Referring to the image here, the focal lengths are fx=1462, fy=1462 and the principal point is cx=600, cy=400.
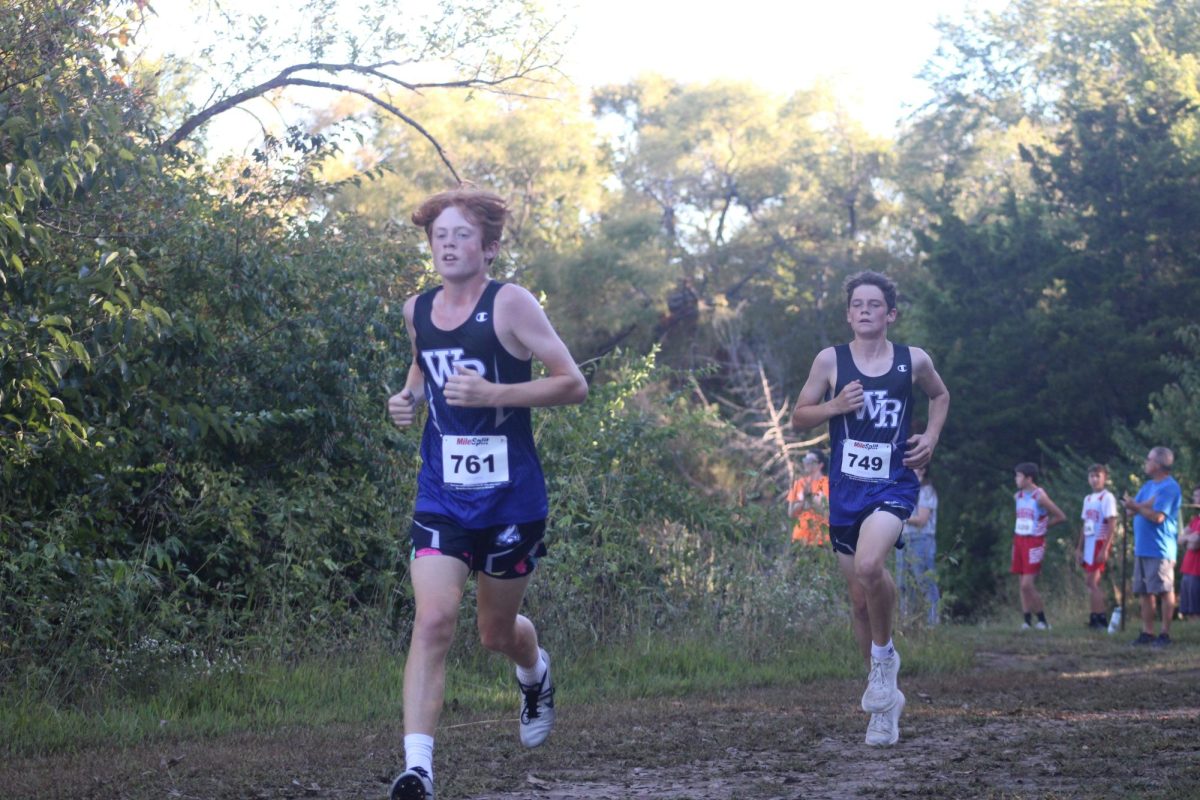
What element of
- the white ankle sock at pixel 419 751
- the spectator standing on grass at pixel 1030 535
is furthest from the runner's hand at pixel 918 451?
the spectator standing on grass at pixel 1030 535

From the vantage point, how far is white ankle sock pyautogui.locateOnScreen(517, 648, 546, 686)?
6656 mm

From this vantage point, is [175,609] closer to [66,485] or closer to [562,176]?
[66,485]

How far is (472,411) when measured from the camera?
220 inches

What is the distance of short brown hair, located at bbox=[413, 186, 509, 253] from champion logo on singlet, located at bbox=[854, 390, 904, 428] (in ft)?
8.37

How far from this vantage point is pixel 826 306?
142 ft

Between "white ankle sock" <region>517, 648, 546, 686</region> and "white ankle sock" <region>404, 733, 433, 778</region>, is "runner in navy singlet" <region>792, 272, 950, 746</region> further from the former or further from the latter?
"white ankle sock" <region>404, 733, 433, 778</region>

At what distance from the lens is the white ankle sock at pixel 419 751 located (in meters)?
5.01

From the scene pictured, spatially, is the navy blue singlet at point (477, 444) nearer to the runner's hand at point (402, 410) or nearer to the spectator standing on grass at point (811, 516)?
the runner's hand at point (402, 410)

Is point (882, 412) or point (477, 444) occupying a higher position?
point (882, 412)

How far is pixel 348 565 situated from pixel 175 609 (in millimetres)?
2053

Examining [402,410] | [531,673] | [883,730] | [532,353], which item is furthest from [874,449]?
[402,410]

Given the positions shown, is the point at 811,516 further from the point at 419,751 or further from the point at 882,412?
the point at 419,751

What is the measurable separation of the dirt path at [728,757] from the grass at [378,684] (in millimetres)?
410

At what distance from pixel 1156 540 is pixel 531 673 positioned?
1001 centimetres
